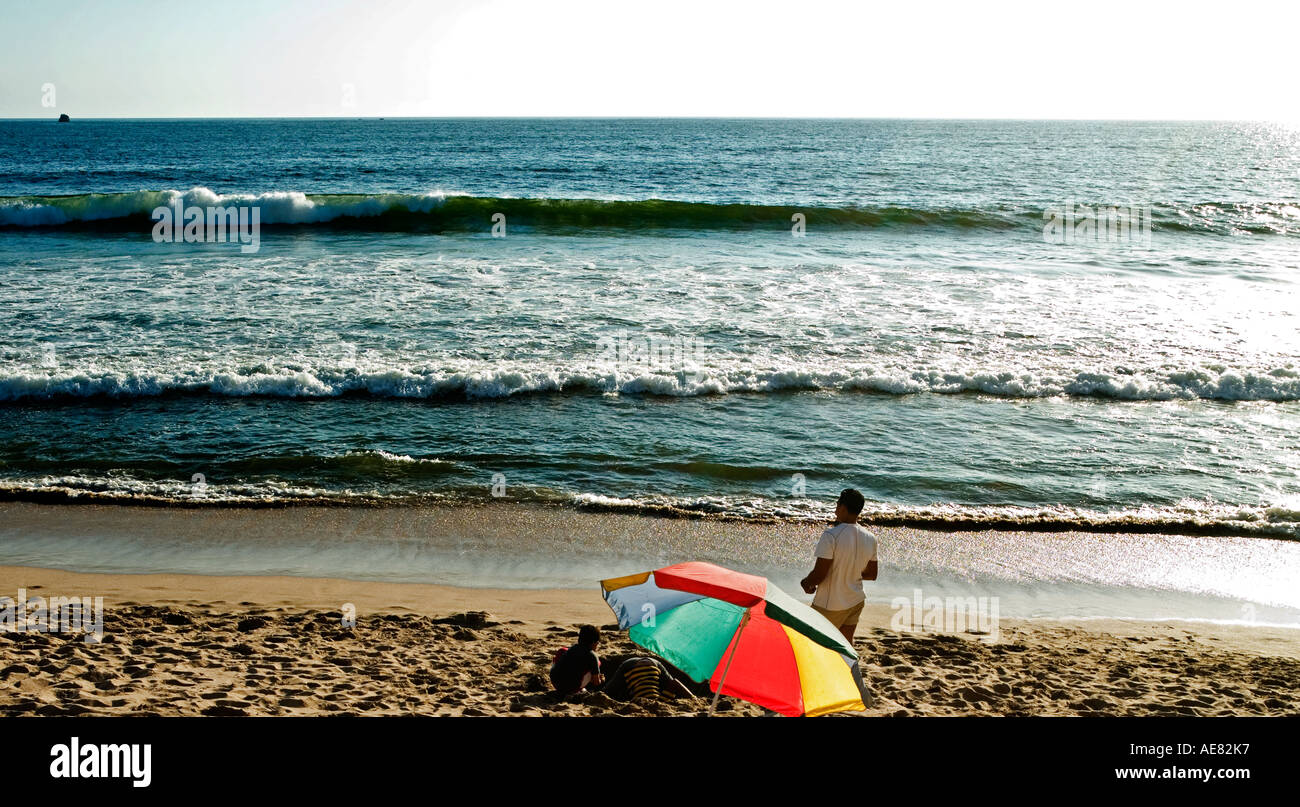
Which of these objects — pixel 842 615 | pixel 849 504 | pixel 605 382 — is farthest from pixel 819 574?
pixel 605 382

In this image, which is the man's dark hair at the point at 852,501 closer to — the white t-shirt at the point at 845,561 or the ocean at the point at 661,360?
the white t-shirt at the point at 845,561

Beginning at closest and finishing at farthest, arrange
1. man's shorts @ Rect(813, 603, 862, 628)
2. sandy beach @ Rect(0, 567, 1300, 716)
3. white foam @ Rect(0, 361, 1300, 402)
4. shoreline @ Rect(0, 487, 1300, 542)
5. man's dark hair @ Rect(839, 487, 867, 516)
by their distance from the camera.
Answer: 1. sandy beach @ Rect(0, 567, 1300, 716)
2. man's dark hair @ Rect(839, 487, 867, 516)
3. man's shorts @ Rect(813, 603, 862, 628)
4. shoreline @ Rect(0, 487, 1300, 542)
5. white foam @ Rect(0, 361, 1300, 402)

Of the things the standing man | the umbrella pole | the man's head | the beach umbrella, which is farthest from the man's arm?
the umbrella pole

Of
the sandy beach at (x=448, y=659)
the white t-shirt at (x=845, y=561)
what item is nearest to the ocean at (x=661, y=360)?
the sandy beach at (x=448, y=659)

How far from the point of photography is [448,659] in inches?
261

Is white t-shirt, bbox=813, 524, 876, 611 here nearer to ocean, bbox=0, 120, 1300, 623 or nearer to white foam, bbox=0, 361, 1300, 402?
ocean, bbox=0, 120, 1300, 623

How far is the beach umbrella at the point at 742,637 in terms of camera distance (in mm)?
4695

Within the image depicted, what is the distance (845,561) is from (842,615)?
0.42 metres

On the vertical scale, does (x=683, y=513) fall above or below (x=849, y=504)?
below

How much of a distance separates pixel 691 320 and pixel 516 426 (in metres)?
6.35

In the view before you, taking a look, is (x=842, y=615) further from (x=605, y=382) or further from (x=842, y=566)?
(x=605, y=382)

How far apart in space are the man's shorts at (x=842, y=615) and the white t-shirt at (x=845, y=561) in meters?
0.03

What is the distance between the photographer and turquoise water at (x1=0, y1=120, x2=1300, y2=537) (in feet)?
35.4

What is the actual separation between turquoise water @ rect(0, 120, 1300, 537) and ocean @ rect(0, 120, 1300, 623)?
0.07 m
